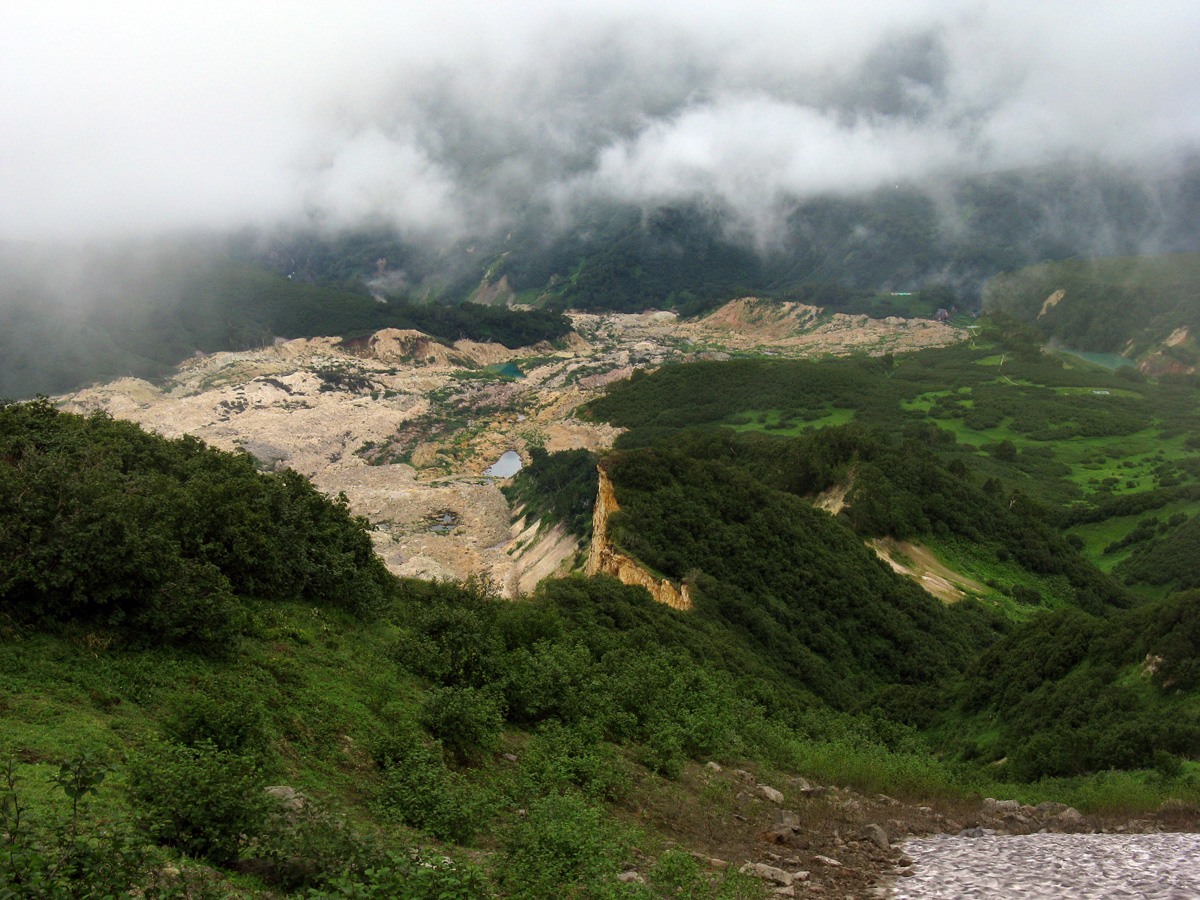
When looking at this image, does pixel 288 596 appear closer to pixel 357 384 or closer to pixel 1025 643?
pixel 1025 643

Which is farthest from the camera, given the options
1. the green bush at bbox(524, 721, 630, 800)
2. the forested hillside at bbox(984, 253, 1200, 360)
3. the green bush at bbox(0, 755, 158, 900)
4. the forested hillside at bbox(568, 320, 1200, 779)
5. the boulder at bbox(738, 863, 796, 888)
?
the forested hillside at bbox(984, 253, 1200, 360)

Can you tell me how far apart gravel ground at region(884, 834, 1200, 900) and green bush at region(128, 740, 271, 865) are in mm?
7432

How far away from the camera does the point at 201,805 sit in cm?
660

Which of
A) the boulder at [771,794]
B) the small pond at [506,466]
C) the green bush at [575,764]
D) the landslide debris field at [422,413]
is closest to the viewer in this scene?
the green bush at [575,764]

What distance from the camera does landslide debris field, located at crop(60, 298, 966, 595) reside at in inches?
2211

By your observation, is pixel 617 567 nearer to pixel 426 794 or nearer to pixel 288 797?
pixel 426 794

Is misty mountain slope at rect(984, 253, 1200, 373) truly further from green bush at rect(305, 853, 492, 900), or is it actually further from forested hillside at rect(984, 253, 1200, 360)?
green bush at rect(305, 853, 492, 900)

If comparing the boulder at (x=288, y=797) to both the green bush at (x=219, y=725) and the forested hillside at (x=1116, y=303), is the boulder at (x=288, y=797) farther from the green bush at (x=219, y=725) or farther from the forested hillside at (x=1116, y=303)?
the forested hillside at (x=1116, y=303)

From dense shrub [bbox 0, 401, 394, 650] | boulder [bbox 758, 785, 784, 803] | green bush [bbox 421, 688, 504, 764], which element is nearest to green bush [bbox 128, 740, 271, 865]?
dense shrub [bbox 0, 401, 394, 650]

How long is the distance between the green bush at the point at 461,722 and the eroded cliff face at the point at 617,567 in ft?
61.0

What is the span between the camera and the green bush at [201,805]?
6.54m

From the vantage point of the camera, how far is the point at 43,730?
806 centimetres

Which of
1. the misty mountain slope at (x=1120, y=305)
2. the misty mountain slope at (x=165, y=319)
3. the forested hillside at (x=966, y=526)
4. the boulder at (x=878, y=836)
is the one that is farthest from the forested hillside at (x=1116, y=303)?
the boulder at (x=878, y=836)

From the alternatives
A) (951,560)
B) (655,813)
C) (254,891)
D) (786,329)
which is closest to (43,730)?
(254,891)
